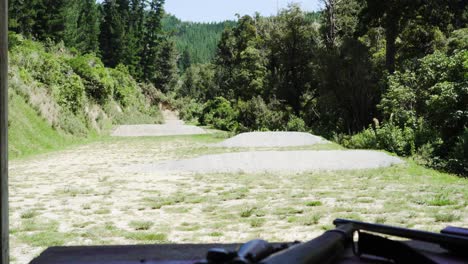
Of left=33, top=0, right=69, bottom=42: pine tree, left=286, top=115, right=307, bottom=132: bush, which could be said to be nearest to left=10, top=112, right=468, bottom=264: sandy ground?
left=286, top=115, right=307, bottom=132: bush

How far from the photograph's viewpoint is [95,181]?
29.6 ft

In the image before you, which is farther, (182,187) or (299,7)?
(299,7)

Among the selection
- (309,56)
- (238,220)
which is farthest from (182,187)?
(309,56)

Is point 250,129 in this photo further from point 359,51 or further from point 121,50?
point 121,50

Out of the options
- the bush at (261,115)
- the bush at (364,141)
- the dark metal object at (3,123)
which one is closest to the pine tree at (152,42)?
the bush at (261,115)

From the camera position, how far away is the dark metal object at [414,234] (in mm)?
1181

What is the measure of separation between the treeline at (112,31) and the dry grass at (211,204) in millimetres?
36868

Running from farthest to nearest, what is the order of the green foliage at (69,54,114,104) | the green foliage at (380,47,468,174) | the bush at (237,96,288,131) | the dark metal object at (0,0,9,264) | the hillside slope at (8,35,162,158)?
1. the bush at (237,96,288,131)
2. the green foliage at (69,54,114,104)
3. the hillside slope at (8,35,162,158)
4. the green foliage at (380,47,468,174)
5. the dark metal object at (0,0,9,264)

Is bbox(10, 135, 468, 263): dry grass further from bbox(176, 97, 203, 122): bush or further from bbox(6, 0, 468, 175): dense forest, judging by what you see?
bbox(176, 97, 203, 122): bush

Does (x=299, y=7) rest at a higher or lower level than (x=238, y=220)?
higher

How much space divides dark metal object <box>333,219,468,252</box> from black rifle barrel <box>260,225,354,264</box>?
4 cm

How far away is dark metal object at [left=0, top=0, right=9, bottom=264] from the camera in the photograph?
4.44 ft

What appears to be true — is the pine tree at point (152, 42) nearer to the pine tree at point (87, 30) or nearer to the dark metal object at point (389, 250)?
the pine tree at point (87, 30)

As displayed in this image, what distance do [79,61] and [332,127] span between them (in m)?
12.7
